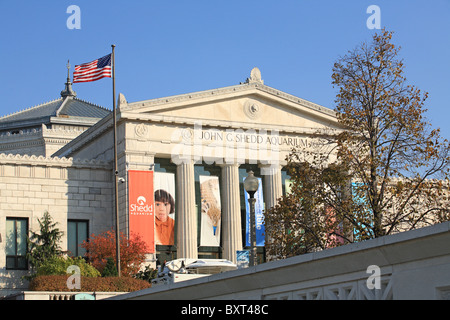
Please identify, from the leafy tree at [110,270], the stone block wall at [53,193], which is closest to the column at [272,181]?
the stone block wall at [53,193]

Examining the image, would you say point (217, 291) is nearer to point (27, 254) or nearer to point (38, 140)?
point (27, 254)

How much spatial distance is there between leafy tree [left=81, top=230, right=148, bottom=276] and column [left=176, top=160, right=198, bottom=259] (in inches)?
212

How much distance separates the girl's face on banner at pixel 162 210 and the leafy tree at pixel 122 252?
469 centimetres

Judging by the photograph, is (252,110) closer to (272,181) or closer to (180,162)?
(272,181)

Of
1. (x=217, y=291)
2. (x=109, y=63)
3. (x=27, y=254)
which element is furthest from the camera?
(x=27, y=254)

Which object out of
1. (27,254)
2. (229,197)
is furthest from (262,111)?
(27,254)

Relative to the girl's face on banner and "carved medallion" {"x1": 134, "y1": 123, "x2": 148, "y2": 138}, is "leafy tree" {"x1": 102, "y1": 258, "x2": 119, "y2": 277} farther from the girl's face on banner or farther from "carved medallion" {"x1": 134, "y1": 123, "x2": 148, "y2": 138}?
"carved medallion" {"x1": 134, "y1": 123, "x2": 148, "y2": 138}

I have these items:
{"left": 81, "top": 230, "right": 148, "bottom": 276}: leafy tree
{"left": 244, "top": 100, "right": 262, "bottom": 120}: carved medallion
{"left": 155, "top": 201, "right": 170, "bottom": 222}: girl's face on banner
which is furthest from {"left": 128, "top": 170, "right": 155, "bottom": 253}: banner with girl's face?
{"left": 244, "top": 100, "right": 262, "bottom": 120}: carved medallion

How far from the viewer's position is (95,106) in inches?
4648

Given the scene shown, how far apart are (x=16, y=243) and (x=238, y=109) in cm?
2066

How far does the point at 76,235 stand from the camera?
6238cm

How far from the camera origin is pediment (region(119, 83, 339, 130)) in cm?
6288

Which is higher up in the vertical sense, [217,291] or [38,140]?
[38,140]
